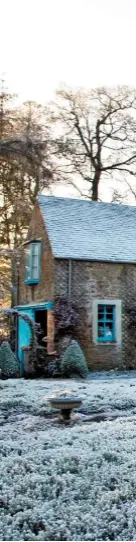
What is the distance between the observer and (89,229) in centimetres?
1959

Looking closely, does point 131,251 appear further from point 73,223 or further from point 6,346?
point 6,346

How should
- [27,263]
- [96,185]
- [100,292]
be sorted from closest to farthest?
1. [100,292]
2. [27,263]
3. [96,185]

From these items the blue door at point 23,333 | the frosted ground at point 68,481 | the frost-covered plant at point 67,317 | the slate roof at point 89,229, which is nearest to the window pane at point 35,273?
the blue door at point 23,333

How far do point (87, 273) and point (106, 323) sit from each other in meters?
1.72

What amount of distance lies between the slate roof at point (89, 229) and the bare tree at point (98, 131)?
19.1ft

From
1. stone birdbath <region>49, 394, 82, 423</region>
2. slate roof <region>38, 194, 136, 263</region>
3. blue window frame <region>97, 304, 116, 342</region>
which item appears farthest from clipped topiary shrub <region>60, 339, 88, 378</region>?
stone birdbath <region>49, 394, 82, 423</region>

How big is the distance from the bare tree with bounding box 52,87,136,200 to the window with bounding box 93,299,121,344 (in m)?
9.26

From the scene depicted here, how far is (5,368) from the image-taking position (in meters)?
15.4

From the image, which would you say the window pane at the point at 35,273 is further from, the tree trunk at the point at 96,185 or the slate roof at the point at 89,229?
the tree trunk at the point at 96,185

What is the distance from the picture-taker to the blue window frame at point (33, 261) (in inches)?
757

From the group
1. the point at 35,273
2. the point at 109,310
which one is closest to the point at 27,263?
the point at 35,273

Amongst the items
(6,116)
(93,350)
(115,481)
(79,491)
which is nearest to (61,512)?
(79,491)

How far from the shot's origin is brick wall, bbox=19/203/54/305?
719 inches

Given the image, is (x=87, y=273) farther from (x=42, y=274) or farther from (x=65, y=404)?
(x=65, y=404)
